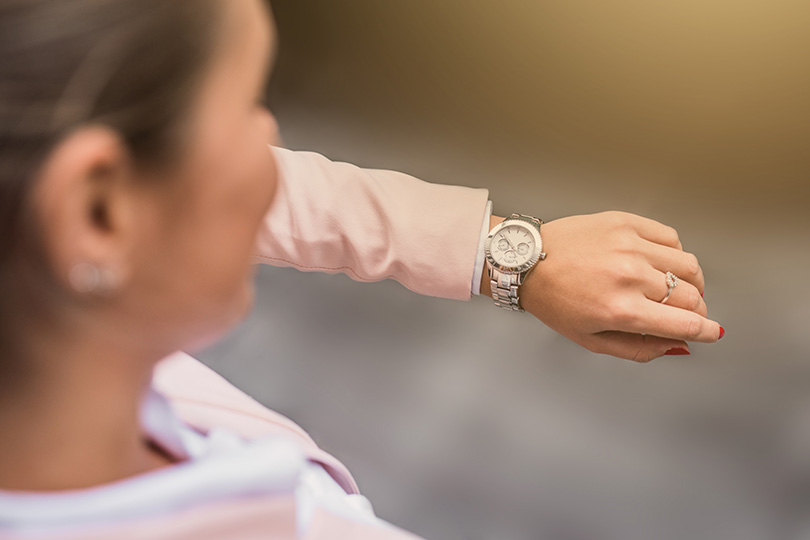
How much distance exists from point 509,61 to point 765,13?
0.25 m

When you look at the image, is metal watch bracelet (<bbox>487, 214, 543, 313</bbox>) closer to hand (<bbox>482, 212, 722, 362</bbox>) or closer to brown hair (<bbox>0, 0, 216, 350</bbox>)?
hand (<bbox>482, 212, 722, 362</bbox>)

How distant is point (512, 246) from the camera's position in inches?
23.0

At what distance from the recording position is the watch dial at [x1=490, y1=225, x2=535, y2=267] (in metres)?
0.58

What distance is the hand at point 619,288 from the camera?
54cm

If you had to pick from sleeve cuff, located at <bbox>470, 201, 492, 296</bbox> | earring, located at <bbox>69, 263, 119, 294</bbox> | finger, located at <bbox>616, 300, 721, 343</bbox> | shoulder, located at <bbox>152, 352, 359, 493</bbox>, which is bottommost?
shoulder, located at <bbox>152, 352, 359, 493</bbox>

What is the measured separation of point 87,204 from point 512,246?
1.24 feet

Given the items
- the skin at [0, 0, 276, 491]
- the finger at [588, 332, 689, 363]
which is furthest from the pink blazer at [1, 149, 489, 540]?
the skin at [0, 0, 276, 491]

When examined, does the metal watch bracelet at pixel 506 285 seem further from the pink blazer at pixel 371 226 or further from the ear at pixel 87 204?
the ear at pixel 87 204

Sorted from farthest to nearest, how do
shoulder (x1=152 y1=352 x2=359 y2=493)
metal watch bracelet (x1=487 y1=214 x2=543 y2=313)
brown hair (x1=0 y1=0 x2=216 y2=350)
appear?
metal watch bracelet (x1=487 y1=214 x2=543 y2=313) < shoulder (x1=152 y1=352 x2=359 y2=493) < brown hair (x1=0 y1=0 x2=216 y2=350)

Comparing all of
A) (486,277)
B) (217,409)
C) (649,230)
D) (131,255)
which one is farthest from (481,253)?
(131,255)

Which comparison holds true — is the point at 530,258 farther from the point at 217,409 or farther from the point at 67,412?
the point at 67,412

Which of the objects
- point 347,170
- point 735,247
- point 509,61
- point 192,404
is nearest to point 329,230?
point 347,170

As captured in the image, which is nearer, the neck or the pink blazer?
the neck

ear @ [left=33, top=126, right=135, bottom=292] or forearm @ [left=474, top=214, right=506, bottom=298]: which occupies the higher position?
forearm @ [left=474, top=214, right=506, bottom=298]
